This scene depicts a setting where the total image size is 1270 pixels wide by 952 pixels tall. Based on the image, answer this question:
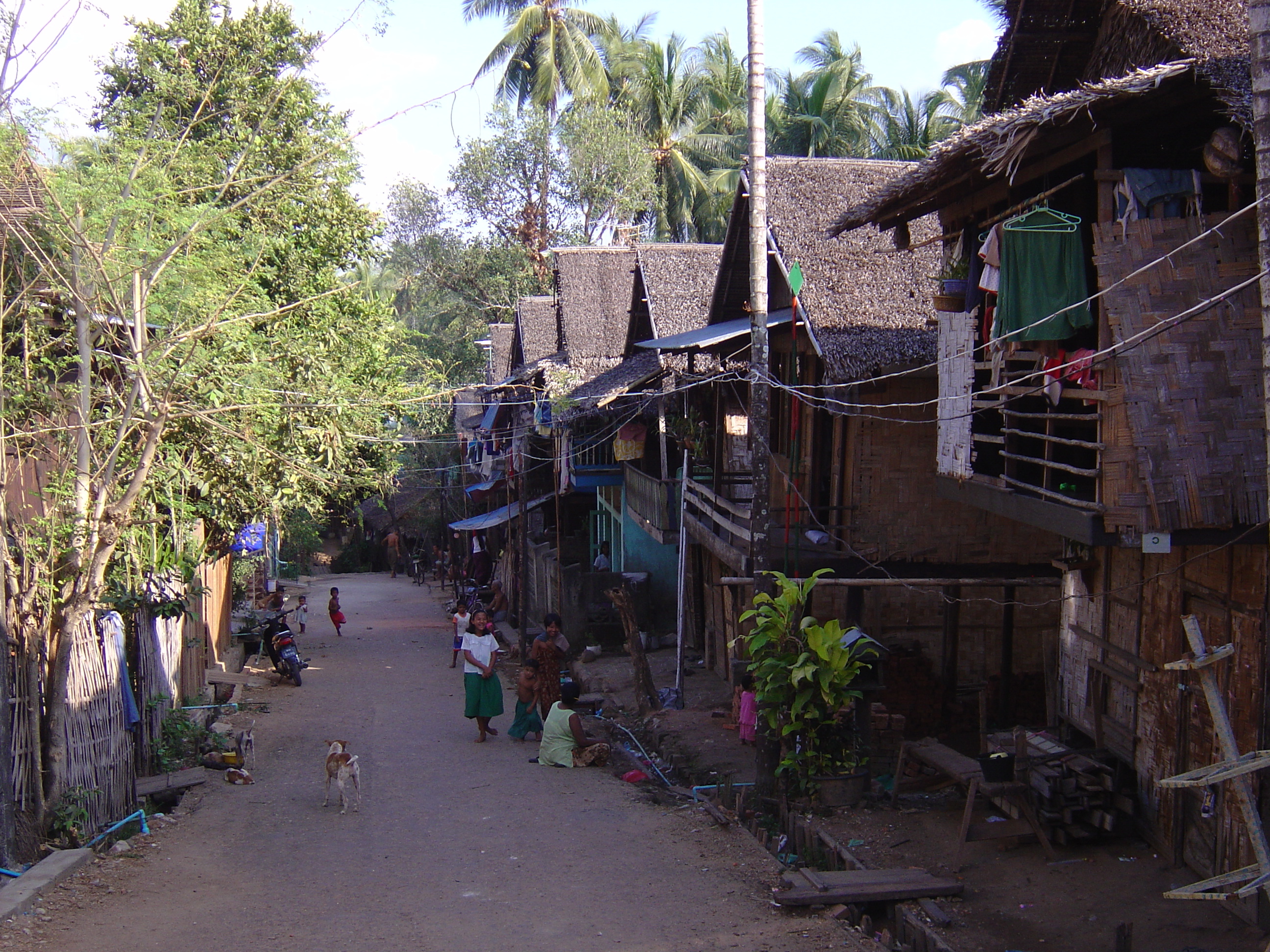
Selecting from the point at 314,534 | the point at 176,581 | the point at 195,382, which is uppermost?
the point at 195,382

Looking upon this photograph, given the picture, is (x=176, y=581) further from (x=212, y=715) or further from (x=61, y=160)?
(x=61, y=160)

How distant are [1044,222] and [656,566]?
13.8m

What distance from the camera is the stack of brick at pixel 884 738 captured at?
11422 millimetres

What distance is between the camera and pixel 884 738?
468 inches

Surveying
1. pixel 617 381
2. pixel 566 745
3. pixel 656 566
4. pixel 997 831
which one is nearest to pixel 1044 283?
pixel 997 831

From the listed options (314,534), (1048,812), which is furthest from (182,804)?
(314,534)

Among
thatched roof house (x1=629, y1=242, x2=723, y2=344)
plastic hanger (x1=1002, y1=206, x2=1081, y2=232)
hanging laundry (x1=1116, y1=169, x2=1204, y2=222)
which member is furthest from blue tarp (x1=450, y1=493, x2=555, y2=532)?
hanging laundry (x1=1116, y1=169, x2=1204, y2=222)

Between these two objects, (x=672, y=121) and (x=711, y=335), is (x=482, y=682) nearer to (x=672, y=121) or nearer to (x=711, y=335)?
(x=711, y=335)

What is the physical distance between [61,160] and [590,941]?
26.2ft

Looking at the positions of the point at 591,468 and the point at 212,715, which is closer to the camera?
the point at 212,715

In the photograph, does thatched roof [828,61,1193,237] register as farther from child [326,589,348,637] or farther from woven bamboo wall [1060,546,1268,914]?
child [326,589,348,637]

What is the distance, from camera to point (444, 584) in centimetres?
3503

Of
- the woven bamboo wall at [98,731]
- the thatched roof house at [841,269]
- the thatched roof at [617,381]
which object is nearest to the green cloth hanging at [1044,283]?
the thatched roof house at [841,269]

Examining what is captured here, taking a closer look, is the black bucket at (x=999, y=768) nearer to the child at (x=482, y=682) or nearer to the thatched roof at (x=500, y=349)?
the child at (x=482, y=682)
